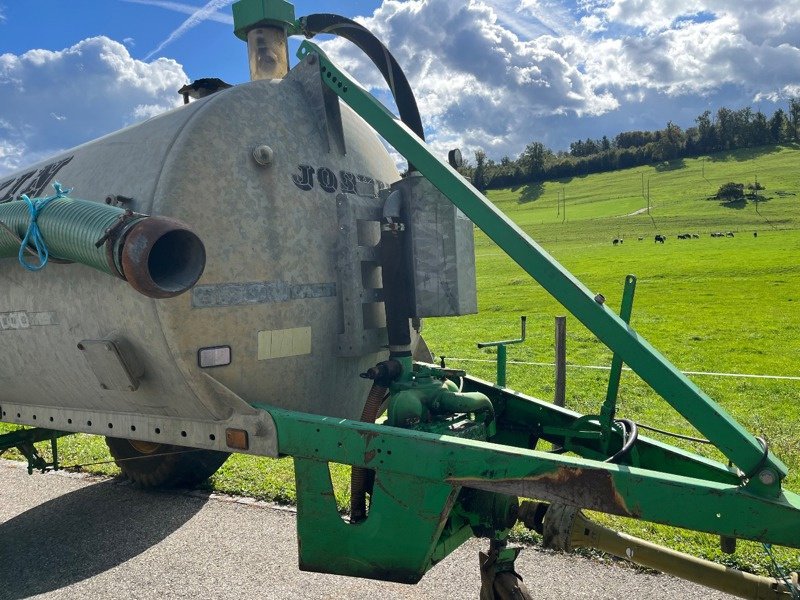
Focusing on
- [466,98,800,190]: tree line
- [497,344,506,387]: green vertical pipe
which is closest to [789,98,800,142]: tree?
[466,98,800,190]: tree line

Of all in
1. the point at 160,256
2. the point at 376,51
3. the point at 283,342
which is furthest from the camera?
the point at 376,51

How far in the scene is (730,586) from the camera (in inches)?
120

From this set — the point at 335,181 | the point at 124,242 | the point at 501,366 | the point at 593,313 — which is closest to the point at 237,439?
the point at 124,242

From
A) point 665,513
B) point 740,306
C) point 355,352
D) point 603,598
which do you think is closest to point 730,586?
point 665,513

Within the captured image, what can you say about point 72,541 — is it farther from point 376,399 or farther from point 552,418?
point 552,418

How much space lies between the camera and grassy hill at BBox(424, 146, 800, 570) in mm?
9874

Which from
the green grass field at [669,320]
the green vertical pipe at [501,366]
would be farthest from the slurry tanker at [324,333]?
the green grass field at [669,320]

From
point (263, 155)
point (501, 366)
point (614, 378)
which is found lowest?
point (501, 366)

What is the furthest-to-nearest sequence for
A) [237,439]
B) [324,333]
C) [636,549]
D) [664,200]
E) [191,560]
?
[664,200], [191,560], [324,333], [237,439], [636,549]

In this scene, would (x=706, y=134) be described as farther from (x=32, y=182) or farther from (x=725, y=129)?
(x=32, y=182)

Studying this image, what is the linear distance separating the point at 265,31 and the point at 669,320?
18.3 metres

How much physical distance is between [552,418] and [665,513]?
1.54m

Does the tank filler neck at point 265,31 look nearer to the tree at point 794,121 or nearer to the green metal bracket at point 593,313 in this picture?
the green metal bracket at point 593,313

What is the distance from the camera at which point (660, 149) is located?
93000 mm
